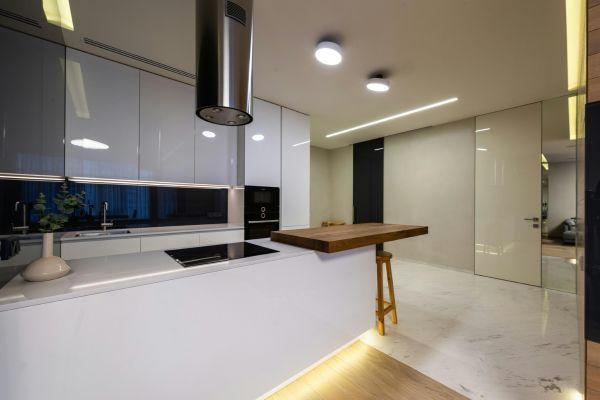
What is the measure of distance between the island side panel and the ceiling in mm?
1882

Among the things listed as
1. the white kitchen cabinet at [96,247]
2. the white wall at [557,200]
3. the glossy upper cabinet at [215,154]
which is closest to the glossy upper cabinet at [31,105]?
the white kitchen cabinet at [96,247]

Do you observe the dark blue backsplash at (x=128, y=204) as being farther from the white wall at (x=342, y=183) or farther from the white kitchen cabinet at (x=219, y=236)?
the white wall at (x=342, y=183)

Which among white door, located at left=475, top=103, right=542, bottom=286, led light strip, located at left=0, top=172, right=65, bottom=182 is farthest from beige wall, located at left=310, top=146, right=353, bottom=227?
led light strip, located at left=0, top=172, right=65, bottom=182

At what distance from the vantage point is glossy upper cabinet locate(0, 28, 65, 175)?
184cm

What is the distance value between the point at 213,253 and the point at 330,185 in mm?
5533


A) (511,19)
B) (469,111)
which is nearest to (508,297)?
(469,111)

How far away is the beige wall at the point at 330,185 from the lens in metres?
6.33

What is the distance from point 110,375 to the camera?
3.12 ft

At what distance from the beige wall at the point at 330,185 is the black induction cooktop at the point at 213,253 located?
15.4ft

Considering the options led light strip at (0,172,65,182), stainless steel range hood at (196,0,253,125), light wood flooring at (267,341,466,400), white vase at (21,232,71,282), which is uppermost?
stainless steel range hood at (196,0,253,125)

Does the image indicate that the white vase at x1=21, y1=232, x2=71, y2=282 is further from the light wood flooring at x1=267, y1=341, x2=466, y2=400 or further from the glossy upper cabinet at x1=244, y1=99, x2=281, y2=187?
the glossy upper cabinet at x1=244, y1=99, x2=281, y2=187

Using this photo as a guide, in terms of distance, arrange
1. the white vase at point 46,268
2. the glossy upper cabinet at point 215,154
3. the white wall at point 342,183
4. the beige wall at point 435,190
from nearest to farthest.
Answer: the white vase at point 46,268
the glossy upper cabinet at point 215,154
the beige wall at point 435,190
the white wall at point 342,183

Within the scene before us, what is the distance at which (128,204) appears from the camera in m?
2.93

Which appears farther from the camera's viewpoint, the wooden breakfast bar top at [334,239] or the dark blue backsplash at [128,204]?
the dark blue backsplash at [128,204]
